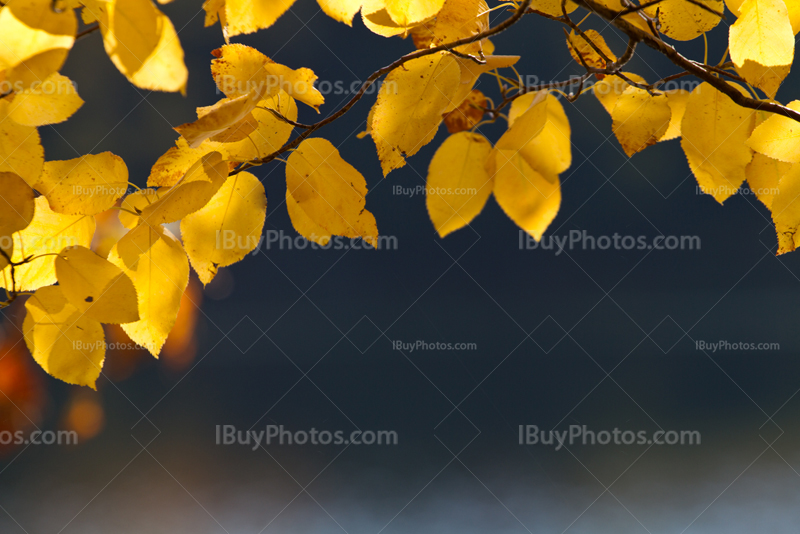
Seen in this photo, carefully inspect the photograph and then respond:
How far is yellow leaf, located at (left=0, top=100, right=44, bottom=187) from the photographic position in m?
0.16

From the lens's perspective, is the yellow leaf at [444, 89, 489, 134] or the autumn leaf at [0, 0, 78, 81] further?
the yellow leaf at [444, 89, 489, 134]

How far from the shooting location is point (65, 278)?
0.16m

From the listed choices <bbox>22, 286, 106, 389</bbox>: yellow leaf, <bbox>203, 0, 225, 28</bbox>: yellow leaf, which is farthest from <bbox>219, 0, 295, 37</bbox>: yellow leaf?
<bbox>22, 286, 106, 389</bbox>: yellow leaf

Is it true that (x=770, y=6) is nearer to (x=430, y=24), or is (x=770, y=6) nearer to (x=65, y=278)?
(x=430, y=24)

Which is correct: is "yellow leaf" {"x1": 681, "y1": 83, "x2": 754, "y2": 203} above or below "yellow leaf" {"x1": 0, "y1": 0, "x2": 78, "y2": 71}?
below

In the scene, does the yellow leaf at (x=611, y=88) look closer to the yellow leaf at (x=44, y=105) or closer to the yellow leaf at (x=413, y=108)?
the yellow leaf at (x=413, y=108)

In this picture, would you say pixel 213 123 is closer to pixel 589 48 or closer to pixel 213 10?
pixel 213 10

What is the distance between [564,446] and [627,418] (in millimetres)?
281

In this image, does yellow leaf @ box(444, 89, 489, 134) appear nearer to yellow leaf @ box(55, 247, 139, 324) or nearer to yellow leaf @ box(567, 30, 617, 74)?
yellow leaf @ box(567, 30, 617, 74)

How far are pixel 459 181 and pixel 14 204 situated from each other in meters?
0.14

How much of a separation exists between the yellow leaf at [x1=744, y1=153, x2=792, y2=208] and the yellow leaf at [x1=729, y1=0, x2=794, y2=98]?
4 cm

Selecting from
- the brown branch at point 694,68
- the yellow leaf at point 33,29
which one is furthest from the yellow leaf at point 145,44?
the brown branch at point 694,68

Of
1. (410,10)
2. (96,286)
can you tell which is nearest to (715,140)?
(410,10)

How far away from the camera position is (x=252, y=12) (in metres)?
0.16
